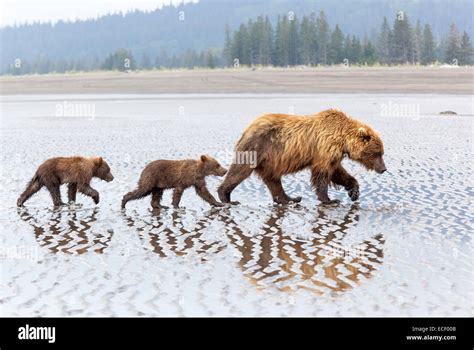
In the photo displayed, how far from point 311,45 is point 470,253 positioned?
66294 millimetres

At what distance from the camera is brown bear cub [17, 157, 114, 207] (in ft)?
40.1

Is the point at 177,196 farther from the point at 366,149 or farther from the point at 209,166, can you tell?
the point at 366,149

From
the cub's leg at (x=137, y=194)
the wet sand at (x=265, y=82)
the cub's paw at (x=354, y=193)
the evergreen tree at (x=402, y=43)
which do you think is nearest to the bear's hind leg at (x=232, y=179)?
the cub's leg at (x=137, y=194)

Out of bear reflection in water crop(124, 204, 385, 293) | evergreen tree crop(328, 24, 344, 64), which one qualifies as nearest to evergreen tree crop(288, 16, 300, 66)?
evergreen tree crop(328, 24, 344, 64)

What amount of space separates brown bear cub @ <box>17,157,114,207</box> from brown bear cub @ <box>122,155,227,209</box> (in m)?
0.63

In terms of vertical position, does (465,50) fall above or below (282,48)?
below

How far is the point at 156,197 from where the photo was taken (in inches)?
480

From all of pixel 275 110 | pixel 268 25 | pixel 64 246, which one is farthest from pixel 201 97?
pixel 268 25

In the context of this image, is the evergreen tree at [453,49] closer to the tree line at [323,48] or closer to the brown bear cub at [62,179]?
the tree line at [323,48]

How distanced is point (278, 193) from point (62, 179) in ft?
9.62

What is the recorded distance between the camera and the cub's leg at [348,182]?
1265 cm

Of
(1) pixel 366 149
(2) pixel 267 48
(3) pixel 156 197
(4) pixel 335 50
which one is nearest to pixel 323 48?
(4) pixel 335 50

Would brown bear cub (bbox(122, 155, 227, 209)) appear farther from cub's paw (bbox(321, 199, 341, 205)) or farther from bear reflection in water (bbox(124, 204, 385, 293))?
cub's paw (bbox(321, 199, 341, 205))

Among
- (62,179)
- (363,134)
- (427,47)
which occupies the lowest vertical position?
(62,179)
